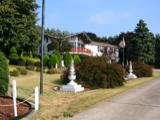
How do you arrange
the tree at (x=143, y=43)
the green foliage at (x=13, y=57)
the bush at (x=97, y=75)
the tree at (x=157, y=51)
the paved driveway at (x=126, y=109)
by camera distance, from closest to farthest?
the paved driveway at (x=126, y=109) → the bush at (x=97, y=75) → the green foliage at (x=13, y=57) → the tree at (x=143, y=43) → the tree at (x=157, y=51)

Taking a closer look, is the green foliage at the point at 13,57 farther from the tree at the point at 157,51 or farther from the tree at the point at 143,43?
the tree at the point at 157,51

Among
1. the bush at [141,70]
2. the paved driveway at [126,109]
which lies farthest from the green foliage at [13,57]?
the paved driveway at [126,109]

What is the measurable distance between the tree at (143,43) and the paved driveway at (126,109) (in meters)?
59.3

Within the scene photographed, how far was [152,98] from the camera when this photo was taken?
19.7m

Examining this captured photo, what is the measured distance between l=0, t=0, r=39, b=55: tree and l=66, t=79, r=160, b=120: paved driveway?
22494mm

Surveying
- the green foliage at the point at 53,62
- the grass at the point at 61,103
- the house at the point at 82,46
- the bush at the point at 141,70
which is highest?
A: the house at the point at 82,46

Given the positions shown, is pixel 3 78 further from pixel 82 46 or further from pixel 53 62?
pixel 82 46

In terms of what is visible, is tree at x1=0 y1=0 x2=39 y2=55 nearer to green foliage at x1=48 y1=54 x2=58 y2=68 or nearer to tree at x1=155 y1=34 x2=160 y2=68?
green foliage at x1=48 y1=54 x2=58 y2=68

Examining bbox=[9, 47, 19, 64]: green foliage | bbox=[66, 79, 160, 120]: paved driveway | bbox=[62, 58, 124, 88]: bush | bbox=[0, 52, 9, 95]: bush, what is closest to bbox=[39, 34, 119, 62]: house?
bbox=[9, 47, 19, 64]: green foliage

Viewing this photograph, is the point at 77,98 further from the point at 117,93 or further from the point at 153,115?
the point at 153,115

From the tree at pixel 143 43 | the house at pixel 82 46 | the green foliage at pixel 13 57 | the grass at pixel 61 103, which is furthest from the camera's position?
the house at pixel 82 46

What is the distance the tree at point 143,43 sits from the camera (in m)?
78.8

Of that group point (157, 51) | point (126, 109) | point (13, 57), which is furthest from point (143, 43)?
point (126, 109)

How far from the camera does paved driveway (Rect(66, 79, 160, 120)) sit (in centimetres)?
1370
